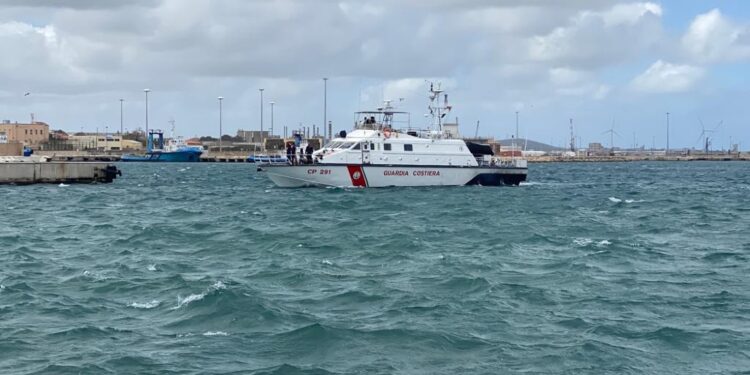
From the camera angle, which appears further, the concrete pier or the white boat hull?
the concrete pier

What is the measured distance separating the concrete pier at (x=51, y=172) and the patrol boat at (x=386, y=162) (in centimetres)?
1841

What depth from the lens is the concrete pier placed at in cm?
6538

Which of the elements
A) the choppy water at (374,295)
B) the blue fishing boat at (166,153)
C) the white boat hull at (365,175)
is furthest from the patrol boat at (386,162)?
the blue fishing boat at (166,153)

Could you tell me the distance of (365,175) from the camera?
184ft

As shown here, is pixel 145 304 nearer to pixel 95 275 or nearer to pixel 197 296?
pixel 197 296

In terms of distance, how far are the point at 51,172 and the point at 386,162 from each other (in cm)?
2559

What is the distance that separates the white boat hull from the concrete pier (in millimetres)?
18666

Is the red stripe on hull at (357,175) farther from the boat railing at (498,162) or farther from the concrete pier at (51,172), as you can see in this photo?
the concrete pier at (51,172)

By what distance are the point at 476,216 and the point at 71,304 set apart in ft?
77.8

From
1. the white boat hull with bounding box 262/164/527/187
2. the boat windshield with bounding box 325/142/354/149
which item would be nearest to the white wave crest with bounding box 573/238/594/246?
the white boat hull with bounding box 262/164/527/187

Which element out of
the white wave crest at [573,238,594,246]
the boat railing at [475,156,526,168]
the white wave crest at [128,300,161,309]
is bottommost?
the white wave crest at [128,300,161,309]

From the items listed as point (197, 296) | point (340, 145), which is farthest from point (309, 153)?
point (197, 296)

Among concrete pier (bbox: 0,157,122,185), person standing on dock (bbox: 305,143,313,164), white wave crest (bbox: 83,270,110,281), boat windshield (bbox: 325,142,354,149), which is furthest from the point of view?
→ concrete pier (bbox: 0,157,122,185)

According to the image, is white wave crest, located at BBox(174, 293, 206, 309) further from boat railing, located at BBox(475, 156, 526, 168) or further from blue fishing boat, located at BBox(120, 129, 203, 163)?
blue fishing boat, located at BBox(120, 129, 203, 163)
